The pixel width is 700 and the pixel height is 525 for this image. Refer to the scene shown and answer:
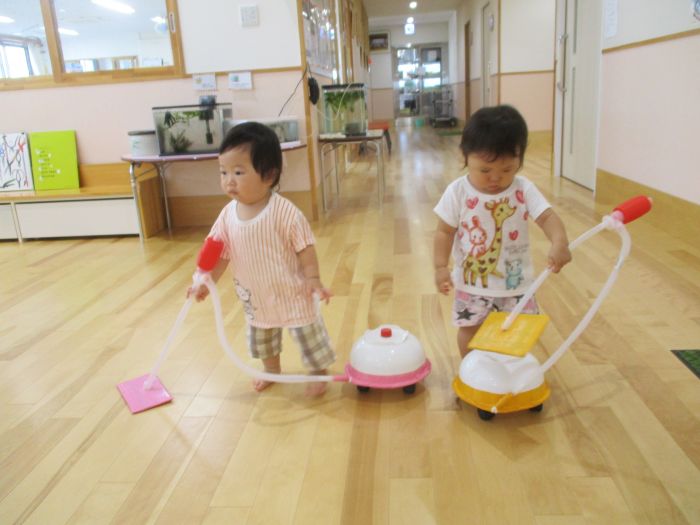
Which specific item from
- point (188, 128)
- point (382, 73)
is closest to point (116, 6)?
point (188, 128)

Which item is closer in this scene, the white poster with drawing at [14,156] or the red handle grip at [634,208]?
the red handle grip at [634,208]

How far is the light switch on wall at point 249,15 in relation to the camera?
3.69 m

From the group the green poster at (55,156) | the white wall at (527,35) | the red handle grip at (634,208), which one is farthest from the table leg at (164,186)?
the white wall at (527,35)

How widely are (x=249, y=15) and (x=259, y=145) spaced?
8.43 ft

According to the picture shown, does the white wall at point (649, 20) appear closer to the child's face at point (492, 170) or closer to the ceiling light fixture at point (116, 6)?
the child's face at point (492, 170)

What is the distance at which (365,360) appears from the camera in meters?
1.59

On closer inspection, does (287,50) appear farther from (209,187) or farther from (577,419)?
(577,419)

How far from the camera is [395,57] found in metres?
16.5

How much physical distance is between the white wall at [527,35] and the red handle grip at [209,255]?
7651mm

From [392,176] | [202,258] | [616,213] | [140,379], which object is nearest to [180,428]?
[140,379]

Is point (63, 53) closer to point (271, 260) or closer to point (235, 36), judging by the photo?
point (235, 36)

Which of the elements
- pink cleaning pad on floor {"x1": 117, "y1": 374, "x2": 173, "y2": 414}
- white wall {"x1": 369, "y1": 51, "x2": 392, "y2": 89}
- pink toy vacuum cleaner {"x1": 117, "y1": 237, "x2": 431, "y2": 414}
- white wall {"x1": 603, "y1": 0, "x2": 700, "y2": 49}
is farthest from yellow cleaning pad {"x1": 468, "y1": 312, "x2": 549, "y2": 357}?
white wall {"x1": 369, "y1": 51, "x2": 392, "y2": 89}

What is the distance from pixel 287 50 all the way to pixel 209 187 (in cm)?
106

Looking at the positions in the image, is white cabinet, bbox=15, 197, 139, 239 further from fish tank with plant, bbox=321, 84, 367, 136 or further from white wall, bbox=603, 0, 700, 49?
white wall, bbox=603, 0, 700, 49
